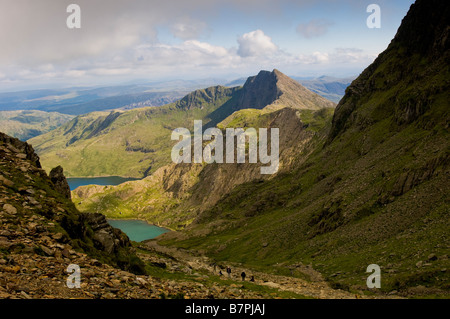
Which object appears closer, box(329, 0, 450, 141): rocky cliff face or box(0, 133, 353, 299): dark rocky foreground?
box(0, 133, 353, 299): dark rocky foreground

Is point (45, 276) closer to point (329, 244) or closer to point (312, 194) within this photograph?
point (329, 244)

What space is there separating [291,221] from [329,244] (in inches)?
1302

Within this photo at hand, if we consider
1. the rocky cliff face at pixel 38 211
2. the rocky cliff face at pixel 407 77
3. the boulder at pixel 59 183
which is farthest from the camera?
the rocky cliff face at pixel 407 77

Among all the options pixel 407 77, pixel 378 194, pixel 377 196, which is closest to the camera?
pixel 377 196

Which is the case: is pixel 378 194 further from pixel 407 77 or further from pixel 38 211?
pixel 407 77

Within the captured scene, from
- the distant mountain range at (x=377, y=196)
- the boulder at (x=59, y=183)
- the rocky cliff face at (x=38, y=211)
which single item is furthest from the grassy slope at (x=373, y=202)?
the boulder at (x=59, y=183)

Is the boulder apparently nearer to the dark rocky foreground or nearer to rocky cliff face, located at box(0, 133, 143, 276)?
rocky cliff face, located at box(0, 133, 143, 276)

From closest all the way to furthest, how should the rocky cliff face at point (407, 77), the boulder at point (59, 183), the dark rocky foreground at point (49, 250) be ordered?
the dark rocky foreground at point (49, 250), the boulder at point (59, 183), the rocky cliff face at point (407, 77)

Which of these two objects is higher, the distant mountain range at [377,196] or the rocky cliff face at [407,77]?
the rocky cliff face at [407,77]

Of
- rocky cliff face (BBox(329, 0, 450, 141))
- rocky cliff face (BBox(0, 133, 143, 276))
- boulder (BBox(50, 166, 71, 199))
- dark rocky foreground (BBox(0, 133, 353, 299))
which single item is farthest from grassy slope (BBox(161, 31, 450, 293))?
→ boulder (BBox(50, 166, 71, 199))

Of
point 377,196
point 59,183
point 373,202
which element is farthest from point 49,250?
point 377,196

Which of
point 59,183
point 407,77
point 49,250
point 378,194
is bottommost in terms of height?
point 378,194

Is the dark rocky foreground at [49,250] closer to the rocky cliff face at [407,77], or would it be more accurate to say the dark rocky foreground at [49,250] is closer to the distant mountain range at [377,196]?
the distant mountain range at [377,196]

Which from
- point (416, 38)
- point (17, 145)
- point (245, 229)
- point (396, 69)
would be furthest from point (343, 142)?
point (17, 145)
